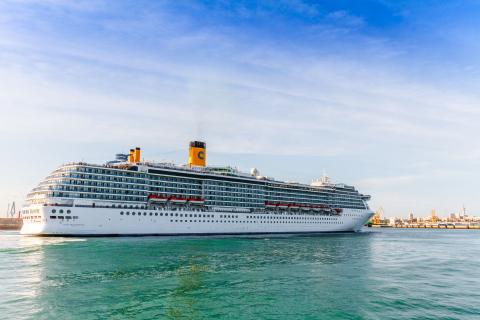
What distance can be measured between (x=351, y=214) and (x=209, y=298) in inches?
3850

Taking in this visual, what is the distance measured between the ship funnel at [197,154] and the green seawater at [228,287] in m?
50.3

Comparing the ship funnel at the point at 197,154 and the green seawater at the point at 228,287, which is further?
the ship funnel at the point at 197,154

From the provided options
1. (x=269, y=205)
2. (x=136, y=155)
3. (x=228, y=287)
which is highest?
(x=136, y=155)

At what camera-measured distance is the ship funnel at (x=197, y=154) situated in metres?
91.1

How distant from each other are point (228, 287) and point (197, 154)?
67.8 meters

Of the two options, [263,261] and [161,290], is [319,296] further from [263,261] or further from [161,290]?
[263,261]

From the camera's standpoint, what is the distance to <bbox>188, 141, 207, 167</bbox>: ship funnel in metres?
91.1

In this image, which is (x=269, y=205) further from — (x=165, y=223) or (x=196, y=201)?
(x=165, y=223)

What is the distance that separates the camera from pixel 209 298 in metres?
22.3

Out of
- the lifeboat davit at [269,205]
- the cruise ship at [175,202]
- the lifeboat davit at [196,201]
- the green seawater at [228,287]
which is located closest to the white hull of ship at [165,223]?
the cruise ship at [175,202]

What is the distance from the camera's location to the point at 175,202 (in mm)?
→ 76562

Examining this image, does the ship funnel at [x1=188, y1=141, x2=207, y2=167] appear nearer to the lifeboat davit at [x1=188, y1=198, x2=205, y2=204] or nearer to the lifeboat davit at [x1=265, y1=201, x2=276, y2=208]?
the lifeboat davit at [x1=188, y1=198, x2=205, y2=204]

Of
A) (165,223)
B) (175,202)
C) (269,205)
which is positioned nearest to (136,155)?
(175,202)

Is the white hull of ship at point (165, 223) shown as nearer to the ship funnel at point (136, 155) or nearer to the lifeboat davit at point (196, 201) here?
the lifeboat davit at point (196, 201)
